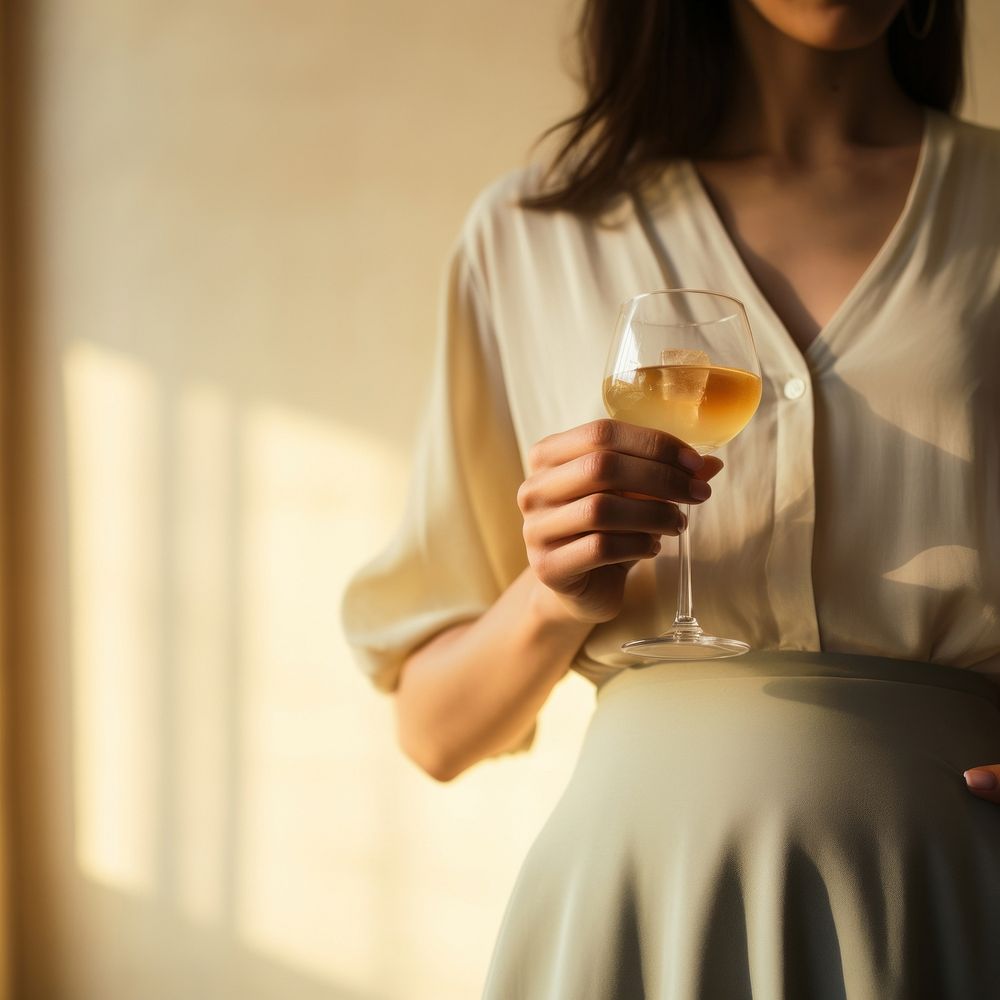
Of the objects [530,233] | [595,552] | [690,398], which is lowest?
[595,552]

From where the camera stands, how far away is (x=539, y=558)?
85cm

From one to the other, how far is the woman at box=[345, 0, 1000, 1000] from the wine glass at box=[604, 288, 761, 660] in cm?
8

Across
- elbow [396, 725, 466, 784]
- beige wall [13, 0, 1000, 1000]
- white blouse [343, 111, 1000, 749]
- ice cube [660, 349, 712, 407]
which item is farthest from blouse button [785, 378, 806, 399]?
beige wall [13, 0, 1000, 1000]

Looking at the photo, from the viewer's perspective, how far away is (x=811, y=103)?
46.6 inches

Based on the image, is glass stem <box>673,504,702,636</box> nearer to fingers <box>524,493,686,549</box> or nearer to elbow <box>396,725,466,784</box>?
fingers <box>524,493,686,549</box>

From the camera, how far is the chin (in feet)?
3.31

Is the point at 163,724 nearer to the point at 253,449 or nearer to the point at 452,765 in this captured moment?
the point at 253,449

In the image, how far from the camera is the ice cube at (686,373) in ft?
2.77

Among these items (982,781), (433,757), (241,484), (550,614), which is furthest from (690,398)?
(241,484)

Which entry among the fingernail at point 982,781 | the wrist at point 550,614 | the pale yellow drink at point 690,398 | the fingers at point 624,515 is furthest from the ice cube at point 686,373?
the fingernail at point 982,781

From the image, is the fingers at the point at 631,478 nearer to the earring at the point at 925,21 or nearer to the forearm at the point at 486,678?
the forearm at the point at 486,678

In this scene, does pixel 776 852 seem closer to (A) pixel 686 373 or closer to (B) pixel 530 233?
(A) pixel 686 373

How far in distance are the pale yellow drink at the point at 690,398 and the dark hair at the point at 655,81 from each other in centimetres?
37

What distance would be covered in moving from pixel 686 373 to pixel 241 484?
195 cm
